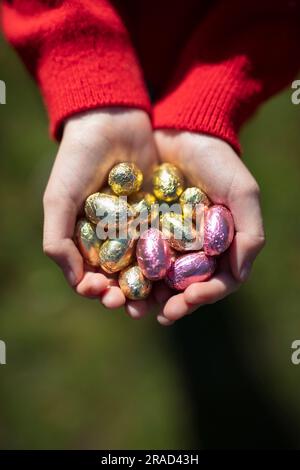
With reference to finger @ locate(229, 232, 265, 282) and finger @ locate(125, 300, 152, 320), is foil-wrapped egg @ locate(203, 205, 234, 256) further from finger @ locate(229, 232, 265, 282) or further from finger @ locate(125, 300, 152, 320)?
finger @ locate(125, 300, 152, 320)

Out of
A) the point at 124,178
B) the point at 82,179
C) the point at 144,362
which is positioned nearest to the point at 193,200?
the point at 124,178

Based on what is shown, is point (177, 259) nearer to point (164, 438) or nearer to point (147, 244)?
point (147, 244)

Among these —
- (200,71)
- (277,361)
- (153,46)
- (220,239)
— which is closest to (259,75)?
(200,71)

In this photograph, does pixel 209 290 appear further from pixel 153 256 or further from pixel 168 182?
pixel 168 182

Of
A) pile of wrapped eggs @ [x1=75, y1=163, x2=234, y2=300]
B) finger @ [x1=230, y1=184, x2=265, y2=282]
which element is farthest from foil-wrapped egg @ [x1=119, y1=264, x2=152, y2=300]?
finger @ [x1=230, y1=184, x2=265, y2=282]

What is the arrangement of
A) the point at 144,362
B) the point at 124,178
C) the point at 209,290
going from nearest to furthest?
the point at 209,290 < the point at 124,178 < the point at 144,362

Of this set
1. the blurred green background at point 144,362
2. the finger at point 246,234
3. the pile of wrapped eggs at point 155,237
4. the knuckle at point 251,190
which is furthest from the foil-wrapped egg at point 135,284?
the blurred green background at point 144,362
